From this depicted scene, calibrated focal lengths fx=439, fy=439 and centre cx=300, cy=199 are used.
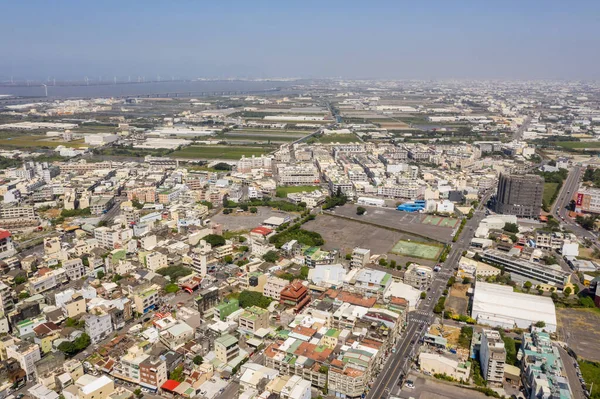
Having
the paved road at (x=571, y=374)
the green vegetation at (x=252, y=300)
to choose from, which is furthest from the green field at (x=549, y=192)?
the green vegetation at (x=252, y=300)

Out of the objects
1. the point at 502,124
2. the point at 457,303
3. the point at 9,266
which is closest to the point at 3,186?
the point at 9,266

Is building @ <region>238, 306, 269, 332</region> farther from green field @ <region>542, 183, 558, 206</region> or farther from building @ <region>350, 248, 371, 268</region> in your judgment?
green field @ <region>542, 183, 558, 206</region>

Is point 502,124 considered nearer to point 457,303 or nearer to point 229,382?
point 457,303

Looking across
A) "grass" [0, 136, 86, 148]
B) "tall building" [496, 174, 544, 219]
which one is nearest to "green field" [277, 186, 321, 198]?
"tall building" [496, 174, 544, 219]

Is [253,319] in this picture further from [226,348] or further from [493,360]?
[493,360]

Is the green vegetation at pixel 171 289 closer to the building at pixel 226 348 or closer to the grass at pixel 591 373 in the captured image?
the building at pixel 226 348
